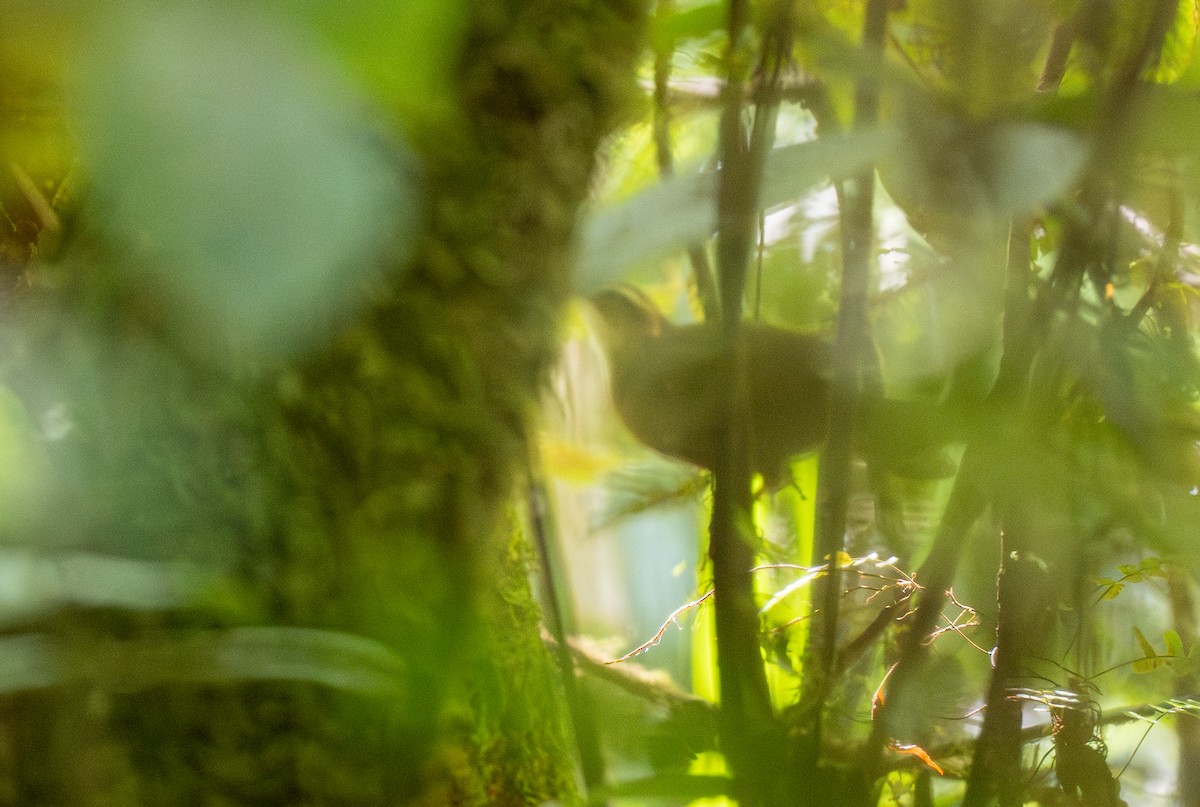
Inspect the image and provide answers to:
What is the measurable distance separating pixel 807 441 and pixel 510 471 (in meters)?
0.31

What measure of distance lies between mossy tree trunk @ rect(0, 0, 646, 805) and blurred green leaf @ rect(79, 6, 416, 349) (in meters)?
0.10

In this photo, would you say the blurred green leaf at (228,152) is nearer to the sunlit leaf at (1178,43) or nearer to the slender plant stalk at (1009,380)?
the slender plant stalk at (1009,380)

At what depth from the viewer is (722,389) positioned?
69 centimetres

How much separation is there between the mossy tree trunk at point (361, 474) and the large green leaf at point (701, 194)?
0.47 feet

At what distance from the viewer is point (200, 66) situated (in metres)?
0.21

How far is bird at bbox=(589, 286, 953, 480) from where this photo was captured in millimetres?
668

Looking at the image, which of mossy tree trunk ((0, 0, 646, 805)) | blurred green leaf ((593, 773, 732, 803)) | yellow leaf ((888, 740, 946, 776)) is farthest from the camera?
yellow leaf ((888, 740, 946, 776))

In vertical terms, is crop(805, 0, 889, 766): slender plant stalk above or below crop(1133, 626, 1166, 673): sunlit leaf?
above

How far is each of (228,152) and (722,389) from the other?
0.51 metres

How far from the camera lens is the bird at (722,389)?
2.19ft

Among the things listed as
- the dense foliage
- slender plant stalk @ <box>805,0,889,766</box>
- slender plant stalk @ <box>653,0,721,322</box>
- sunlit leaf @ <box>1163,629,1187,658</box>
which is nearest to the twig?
the dense foliage

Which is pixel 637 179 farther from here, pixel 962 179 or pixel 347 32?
pixel 347 32

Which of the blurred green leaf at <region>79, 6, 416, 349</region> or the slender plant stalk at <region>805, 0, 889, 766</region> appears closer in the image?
the blurred green leaf at <region>79, 6, 416, 349</region>

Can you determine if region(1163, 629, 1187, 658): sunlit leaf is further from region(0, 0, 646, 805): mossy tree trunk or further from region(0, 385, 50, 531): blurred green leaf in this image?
region(0, 385, 50, 531): blurred green leaf
